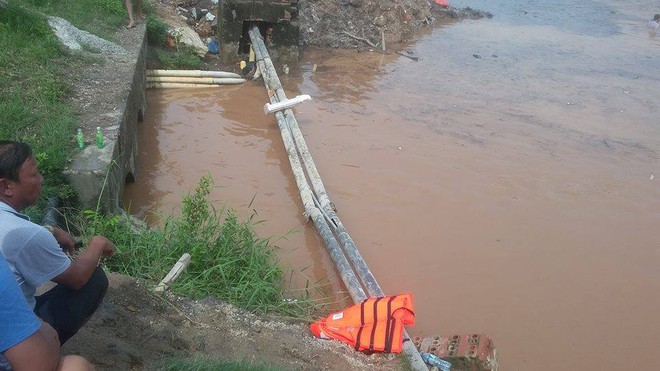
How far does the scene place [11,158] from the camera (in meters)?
2.45

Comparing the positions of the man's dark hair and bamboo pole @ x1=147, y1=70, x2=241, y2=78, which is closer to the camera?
the man's dark hair

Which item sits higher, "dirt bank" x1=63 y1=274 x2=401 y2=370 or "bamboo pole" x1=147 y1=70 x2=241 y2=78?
"bamboo pole" x1=147 y1=70 x2=241 y2=78

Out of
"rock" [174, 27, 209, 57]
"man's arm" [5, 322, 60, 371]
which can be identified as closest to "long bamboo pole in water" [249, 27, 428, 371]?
"man's arm" [5, 322, 60, 371]

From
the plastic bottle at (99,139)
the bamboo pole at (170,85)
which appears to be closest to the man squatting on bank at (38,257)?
the plastic bottle at (99,139)

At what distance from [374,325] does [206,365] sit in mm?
1175

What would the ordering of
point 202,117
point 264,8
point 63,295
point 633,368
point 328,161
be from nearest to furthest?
point 63,295 < point 633,368 < point 328,161 < point 202,117 < point 264,8

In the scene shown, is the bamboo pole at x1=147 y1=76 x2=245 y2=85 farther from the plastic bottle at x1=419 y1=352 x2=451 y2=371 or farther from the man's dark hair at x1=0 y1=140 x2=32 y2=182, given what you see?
the man's dark hair at x1=0 y1=140 x2=32 y2=182

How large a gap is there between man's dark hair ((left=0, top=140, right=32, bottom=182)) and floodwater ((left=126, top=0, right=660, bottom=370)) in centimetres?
280

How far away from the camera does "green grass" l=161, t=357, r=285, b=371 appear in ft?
9.79

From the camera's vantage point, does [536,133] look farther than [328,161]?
Yes

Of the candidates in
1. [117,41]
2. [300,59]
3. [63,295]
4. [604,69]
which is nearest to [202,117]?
[117,41]

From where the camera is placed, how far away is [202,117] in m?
8.14

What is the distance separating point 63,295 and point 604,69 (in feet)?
39.3

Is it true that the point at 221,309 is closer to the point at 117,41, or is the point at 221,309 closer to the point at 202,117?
the point at 202,117
